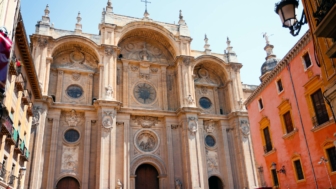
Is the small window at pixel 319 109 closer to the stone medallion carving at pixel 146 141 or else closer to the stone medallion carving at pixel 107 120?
the stone medallion carving at pixel 146 141

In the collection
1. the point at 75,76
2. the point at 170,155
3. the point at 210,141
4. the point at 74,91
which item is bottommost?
the point at 170,155

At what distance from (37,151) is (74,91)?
23.0 feet

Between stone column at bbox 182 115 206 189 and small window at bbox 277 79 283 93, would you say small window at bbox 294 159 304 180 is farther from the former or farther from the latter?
stone column at bbox 182 115 206 189

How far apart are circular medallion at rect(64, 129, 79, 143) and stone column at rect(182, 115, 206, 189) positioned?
9.79 m

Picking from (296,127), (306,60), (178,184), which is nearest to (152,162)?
(178,184)

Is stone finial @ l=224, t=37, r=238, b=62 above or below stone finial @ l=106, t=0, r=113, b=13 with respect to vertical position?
below

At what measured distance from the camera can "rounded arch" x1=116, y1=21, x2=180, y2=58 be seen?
102 feet

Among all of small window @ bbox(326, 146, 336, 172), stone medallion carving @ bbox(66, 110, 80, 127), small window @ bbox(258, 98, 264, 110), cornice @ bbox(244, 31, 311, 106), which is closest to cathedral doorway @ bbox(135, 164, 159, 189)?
stone medallion carving @ bbox(66, 110, 80, 127)

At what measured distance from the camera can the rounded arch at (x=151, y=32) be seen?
31.1 meters

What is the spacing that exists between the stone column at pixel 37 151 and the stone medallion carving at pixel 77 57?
21.7 ft

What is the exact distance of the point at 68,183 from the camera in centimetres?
2525

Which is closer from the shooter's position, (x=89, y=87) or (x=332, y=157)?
(x=332, y=157)

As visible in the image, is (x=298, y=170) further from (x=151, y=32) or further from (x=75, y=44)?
(x=75, y=44)

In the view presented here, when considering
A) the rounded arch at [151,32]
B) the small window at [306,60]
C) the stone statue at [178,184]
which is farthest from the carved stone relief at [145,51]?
the small window at [306,60]
